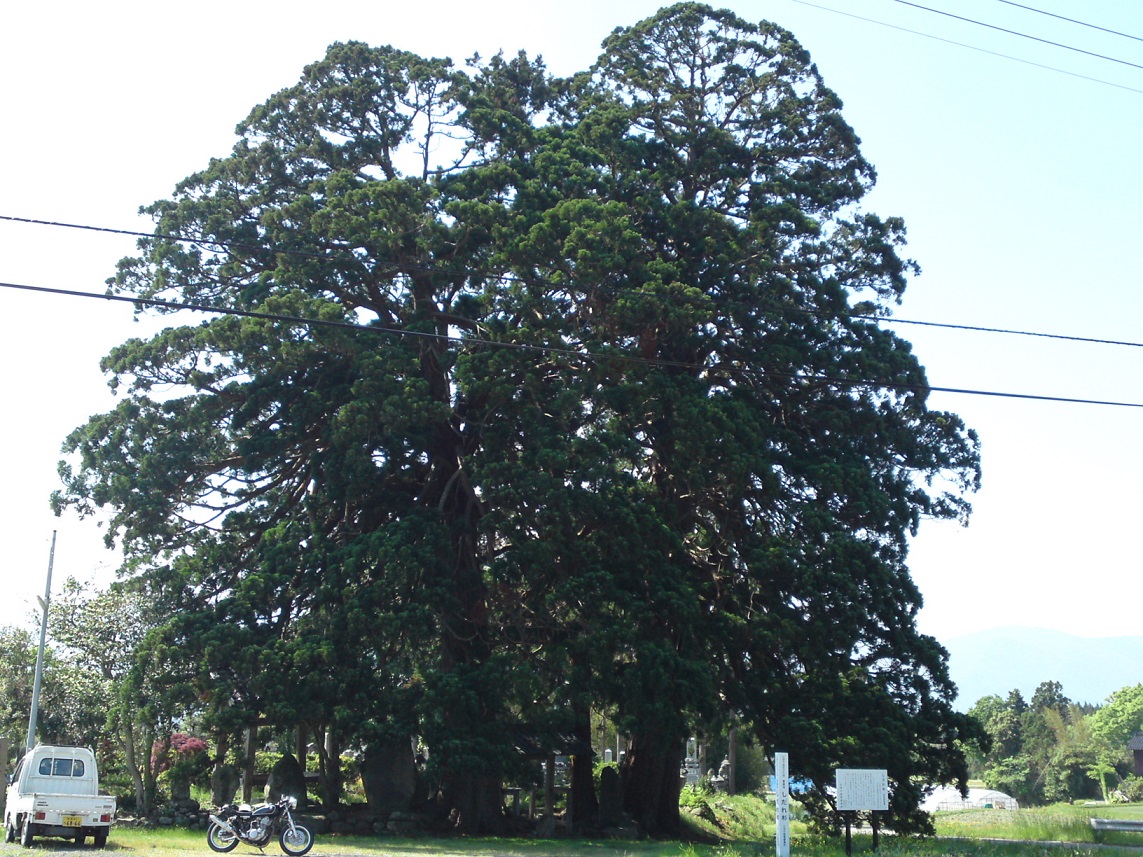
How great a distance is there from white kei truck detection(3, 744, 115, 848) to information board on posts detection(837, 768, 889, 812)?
11.7m

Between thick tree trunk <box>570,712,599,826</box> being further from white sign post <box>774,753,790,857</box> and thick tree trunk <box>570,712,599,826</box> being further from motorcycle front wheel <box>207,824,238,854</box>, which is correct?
white sign post <box>774,753,790,857</box>

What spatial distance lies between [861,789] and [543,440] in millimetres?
9343

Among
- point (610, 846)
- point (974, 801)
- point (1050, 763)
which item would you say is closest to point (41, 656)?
point (610, 846)

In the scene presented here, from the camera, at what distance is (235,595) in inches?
896

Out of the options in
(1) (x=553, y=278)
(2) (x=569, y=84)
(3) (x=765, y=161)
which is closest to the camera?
(1) (x=553, y=278)

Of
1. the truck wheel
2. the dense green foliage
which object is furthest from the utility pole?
the dense green foliage

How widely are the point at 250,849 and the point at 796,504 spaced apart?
12524mm

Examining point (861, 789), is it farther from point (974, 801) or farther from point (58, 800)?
point (974, 801)

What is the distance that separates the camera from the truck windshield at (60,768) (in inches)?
728

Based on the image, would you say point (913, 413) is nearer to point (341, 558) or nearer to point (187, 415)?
point (341, 558)

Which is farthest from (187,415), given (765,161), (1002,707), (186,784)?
(1002,707)

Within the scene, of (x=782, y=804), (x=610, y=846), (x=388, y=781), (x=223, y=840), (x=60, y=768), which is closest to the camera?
(x=782, y=804)

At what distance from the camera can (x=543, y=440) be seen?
22188mm

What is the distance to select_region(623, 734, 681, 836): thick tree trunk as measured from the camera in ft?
82.7
